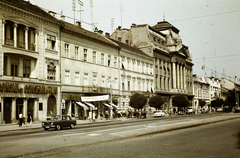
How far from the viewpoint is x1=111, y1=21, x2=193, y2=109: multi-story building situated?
7350cm

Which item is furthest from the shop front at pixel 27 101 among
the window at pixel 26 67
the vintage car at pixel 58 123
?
the vintage car at pixel 58 123

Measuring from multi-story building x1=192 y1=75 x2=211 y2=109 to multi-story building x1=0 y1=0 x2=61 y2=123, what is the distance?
73490 mm

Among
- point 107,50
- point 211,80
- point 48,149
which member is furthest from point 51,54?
point 211,80

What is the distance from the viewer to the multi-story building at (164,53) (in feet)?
241

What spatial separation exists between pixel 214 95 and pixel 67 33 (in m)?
99.5

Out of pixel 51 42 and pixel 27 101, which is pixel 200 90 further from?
pixel 27 101

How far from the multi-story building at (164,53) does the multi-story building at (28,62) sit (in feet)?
113

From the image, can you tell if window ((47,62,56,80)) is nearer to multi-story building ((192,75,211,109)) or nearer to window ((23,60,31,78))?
window ((23,60,31,78))

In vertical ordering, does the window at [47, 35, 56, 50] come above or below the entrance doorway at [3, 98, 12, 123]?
above

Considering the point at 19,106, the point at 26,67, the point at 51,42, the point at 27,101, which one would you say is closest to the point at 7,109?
the point at 19,106

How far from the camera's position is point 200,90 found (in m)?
113

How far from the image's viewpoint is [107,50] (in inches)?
2125

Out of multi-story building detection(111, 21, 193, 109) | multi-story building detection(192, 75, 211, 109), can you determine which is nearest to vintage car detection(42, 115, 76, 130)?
multi-story building detection(111, 21, 193, 109)

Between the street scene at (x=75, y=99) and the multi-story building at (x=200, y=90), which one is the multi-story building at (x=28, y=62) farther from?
the multi-story building at (x=200, y=90)
